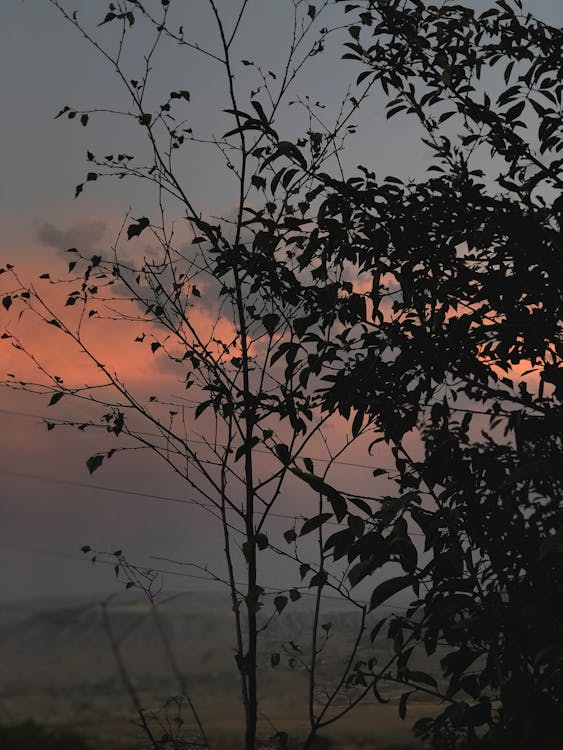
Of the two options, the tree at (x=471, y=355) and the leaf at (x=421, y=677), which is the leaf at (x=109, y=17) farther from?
the leaf at (x=421, y=677)

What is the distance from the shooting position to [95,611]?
3.94 meters

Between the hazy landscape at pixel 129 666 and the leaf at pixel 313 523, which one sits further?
the hazy landscape at pixel 129 666

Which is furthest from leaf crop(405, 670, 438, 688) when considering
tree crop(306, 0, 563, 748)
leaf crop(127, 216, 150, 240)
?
leaf crop(127, 216, 150, 240)

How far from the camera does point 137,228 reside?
3.23 meters

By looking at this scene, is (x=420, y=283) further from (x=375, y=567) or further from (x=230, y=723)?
(x=230, y=723)

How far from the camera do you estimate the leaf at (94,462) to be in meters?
3.28

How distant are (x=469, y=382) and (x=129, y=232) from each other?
64.1 inches

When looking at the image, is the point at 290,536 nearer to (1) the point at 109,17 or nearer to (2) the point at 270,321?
(2) the point at 270,321

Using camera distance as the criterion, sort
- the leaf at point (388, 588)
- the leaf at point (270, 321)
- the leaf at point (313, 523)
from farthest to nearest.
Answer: the leaf at point (270, 321) → the leaf at point (313, 523) → the leaf at point (388, 588)

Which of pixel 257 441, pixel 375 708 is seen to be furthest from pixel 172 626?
pixel 375 708

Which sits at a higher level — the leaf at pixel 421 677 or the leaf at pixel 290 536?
the leaf at pixel 290 536

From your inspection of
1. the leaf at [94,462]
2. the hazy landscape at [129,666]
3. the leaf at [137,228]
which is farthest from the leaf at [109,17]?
the hazy landscape at [129,666]

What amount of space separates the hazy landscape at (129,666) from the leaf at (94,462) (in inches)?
35.3

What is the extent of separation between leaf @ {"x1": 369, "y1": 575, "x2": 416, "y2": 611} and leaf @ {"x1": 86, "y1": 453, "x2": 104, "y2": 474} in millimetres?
1486
